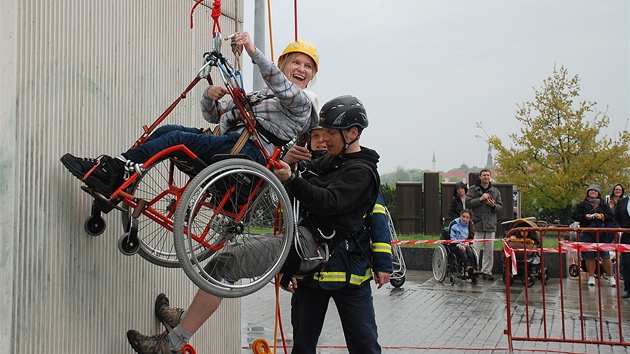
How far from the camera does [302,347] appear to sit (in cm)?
507

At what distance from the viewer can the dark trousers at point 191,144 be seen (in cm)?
415

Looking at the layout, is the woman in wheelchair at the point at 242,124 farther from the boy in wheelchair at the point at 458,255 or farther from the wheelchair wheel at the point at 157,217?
the boy in wheelchair at the point at 458,255

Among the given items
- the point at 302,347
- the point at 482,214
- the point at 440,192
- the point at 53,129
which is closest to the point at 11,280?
the point at 53,129

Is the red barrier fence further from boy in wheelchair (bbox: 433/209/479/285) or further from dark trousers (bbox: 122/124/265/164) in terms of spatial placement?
dark trousers (bbox: 122/124/265/164)

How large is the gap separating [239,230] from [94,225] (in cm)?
90

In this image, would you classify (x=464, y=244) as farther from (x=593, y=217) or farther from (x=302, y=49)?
(x=302, y=49)

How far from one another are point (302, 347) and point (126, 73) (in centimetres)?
211

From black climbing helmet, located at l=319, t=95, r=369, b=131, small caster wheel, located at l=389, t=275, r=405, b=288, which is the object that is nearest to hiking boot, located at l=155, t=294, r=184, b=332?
black climbing helmet, located at l=319, t=95, r=369, b=131

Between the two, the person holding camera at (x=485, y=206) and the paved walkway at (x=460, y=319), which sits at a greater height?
the person holding camera at (x=485, y=206)

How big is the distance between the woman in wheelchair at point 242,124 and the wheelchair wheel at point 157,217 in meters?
0.29

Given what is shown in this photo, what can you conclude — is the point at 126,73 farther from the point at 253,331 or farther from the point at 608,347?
the point at 608,347

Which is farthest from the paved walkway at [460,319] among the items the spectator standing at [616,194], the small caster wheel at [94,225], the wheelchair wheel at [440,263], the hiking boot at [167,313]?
the small caster wheel at [94,225]

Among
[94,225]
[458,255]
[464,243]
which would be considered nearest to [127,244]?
[94,225]

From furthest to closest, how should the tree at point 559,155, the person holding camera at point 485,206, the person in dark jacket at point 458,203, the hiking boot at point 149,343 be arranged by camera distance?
the tree at point 559,155, the person in dark jacket at point 458,203, the person holding camera at point 485,206, the hiking boot at point 149,343
